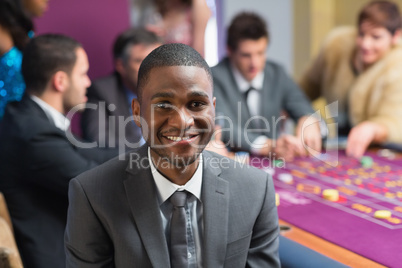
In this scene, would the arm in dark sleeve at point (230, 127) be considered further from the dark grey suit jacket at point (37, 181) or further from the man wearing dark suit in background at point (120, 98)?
the dark grey suit jacket at point (37, 181)

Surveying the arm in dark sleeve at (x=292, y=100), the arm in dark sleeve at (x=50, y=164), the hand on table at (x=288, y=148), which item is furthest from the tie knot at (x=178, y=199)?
the arm in dark sleeve at (x=292, y=100)

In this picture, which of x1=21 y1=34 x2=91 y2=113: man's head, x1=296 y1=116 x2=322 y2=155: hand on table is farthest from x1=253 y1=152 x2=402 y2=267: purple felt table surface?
x1=21 y1=34 x2=91 y2=113: man's head

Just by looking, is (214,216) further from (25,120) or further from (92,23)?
(92,23)

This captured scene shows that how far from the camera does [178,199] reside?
4.41ft

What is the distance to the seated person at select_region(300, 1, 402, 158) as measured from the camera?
9.75 ft

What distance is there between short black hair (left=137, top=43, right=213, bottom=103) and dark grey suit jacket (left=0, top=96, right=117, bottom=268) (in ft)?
2.70

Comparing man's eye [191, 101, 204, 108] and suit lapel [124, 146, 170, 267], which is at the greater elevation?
man's eye [191, 101, 204, 108]

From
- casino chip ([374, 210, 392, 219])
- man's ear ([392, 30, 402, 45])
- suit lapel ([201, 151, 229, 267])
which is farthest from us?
man's ear ([392, 30, 402, 45])

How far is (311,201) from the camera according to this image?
6.86 feet

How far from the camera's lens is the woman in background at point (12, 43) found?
2.69m

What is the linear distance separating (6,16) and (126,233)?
182 cm

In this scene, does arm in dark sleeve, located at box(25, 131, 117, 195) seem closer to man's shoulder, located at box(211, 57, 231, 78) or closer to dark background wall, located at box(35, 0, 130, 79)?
man's shoulder, located at box(211, 57, 231, 78)

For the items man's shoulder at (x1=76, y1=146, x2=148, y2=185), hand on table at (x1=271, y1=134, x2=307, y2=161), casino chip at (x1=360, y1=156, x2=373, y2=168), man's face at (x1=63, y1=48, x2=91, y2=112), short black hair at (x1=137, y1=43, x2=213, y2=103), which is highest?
short black hair at (x1=137, y1=43, x2=213, y2=103)

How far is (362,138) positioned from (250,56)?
824mm
